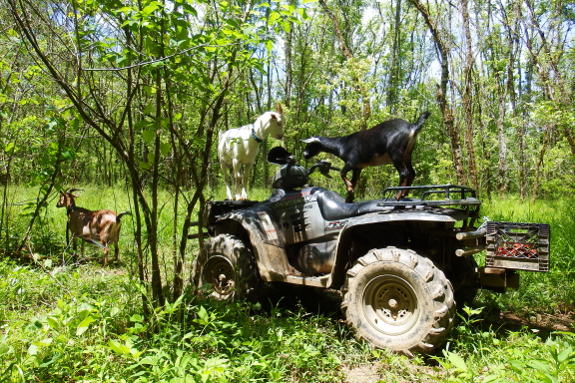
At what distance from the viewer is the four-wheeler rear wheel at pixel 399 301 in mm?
2871

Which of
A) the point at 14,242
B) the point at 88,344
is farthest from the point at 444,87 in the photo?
the point at 14,242

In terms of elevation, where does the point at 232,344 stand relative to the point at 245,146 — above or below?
below

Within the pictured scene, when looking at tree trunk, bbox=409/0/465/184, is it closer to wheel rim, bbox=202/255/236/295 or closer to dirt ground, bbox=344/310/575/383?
dirt ground, bbox=344/310/575/383

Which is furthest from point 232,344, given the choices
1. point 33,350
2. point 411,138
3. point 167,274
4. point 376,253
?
point 411,138

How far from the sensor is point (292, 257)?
420cm

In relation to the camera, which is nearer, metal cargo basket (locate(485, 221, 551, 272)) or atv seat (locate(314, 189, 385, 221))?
metal cargo basket (locate(485, 221, 551, 272))

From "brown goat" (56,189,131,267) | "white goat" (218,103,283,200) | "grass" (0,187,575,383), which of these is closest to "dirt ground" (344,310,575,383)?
"grass" (0,187,575,383)

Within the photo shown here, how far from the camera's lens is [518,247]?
3.01m

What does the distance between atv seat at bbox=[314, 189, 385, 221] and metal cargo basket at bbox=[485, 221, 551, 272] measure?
0.91 m

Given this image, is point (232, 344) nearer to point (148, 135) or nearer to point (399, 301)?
point (399, 301)

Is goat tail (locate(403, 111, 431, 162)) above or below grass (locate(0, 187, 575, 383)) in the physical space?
above

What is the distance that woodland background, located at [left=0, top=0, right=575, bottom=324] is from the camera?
2.80 meters

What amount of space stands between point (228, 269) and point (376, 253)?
5.45ft

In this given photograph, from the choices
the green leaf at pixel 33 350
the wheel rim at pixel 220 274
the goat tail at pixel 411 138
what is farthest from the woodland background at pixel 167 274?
the goat tail at pixel 411 138
